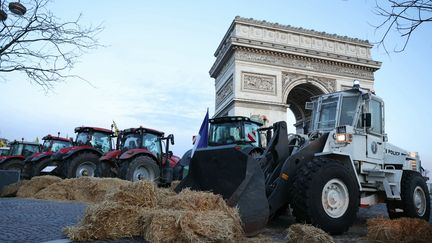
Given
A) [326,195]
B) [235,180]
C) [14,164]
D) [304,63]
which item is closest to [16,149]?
[14,164]

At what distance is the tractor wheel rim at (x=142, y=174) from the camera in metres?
10.1

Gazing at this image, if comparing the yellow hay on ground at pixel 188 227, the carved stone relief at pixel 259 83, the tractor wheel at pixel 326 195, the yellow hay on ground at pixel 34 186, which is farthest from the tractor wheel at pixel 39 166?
the carved stone relief at pixel 259 83

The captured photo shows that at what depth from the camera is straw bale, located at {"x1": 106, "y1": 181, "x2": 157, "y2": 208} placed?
3.77m

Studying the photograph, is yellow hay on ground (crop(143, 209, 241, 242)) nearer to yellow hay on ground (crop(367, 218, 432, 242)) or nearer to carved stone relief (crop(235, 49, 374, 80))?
yellow hay on ground (crop(367, 218, 432, 242))

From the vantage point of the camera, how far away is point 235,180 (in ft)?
14.3

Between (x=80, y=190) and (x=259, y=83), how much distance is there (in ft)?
61.7

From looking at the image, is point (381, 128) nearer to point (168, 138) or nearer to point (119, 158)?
point (168, 138)

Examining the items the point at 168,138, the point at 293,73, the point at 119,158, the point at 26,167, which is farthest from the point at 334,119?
the point at 293,73

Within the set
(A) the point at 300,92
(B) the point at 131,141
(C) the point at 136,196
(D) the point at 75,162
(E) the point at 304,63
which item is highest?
(E) the point at 304,63

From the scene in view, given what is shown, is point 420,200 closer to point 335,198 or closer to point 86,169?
point 335,198

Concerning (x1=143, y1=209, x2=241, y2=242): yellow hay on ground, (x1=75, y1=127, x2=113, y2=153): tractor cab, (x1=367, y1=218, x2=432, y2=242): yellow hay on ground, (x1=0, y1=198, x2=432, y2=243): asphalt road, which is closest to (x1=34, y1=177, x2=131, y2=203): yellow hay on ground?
(x1=0, y1=198, x2=432, y2=243): asphalt road

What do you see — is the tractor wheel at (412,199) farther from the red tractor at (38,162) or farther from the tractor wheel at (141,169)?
the red tractor at (38,162)

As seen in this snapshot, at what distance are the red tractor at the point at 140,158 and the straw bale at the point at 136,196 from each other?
19.3 ft

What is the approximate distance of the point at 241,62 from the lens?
25688 millimetres
